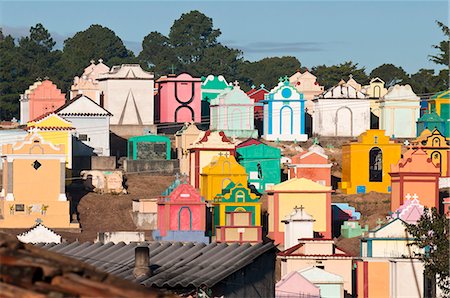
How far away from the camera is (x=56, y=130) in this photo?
7144 centimetres

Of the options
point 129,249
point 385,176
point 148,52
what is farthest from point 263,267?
point 148,52

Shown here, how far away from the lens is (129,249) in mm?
25281

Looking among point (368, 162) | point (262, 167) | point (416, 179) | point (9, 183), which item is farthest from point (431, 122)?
point (9, 183)

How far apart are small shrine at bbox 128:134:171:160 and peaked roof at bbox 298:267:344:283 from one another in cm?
3003

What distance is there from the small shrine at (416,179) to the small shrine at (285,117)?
534 inches

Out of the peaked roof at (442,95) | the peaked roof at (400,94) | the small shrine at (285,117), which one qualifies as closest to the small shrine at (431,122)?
the peaked roof at (400,94)

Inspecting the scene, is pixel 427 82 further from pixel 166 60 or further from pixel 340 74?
pixel 166 60

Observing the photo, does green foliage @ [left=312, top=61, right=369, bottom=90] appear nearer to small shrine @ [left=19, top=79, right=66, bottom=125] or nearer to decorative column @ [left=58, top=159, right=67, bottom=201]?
small shrine @ [left=19, top=79, right=66, bottom=125]

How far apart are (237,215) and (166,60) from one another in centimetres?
9139

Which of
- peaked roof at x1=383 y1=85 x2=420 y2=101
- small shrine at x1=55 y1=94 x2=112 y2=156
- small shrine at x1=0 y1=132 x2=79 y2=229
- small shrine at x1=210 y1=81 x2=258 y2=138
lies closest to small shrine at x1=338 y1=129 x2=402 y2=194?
small shrine at x1=210 y1=81 x2=258 y2=138

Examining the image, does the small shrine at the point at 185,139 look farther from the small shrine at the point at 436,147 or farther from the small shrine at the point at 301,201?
the small shrine at the point at 436,147

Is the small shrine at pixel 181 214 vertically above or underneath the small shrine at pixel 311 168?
underneath

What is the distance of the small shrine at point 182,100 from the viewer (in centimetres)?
8300

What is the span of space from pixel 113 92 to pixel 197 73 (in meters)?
58.2
